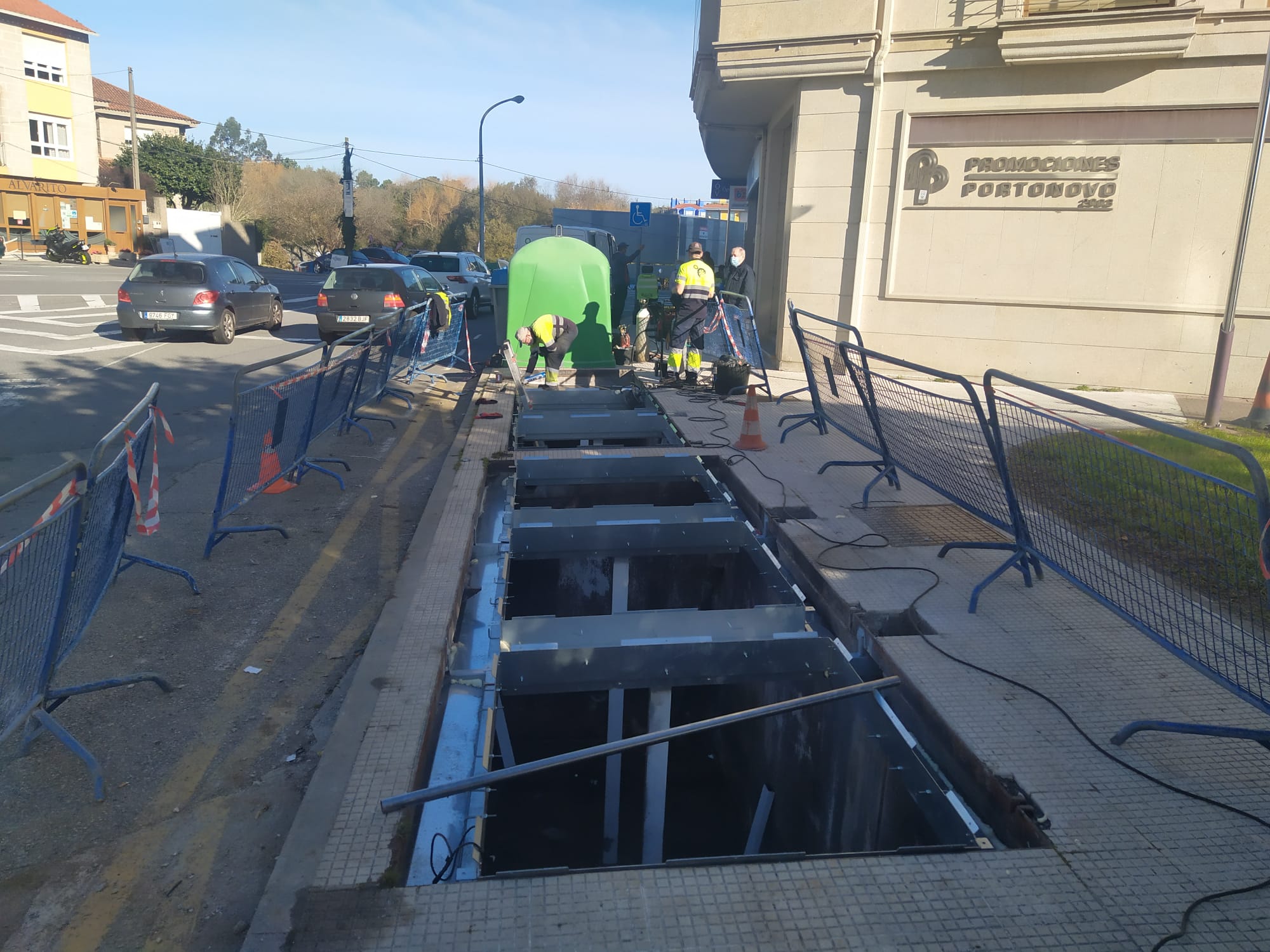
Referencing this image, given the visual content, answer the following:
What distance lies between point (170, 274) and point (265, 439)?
1103cm

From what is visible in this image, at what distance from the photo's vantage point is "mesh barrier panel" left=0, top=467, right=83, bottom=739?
316 centimetres

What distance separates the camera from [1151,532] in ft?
13.3

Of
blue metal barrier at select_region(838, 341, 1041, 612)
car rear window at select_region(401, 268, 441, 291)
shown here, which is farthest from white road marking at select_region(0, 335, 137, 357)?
blue metal barrier at select_region(838, 341, 1041, 612)

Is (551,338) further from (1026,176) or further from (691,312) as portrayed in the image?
(1026,176)

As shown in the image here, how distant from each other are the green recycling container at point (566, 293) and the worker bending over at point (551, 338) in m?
1.16

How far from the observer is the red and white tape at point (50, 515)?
308cm

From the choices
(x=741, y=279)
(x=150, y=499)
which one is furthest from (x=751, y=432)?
(x=741, y=279)

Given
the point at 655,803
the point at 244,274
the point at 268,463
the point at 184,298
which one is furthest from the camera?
the point at 244,274

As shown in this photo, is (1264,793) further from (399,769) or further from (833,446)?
(833,446)

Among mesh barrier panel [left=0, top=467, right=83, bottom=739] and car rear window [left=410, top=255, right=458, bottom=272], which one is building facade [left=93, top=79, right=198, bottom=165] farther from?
mesh barrier panel [left=0, top=467, right=83, bottom=739]

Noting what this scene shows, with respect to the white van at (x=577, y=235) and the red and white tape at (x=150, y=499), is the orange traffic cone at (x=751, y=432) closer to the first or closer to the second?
the red and white tape at (x=150, y=499)

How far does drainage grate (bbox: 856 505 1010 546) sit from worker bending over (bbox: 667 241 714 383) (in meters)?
5.89

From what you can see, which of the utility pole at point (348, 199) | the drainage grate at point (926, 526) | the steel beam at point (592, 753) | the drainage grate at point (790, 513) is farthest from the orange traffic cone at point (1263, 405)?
the utility pole at point (348, 199)

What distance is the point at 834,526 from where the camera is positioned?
20.5 ft
